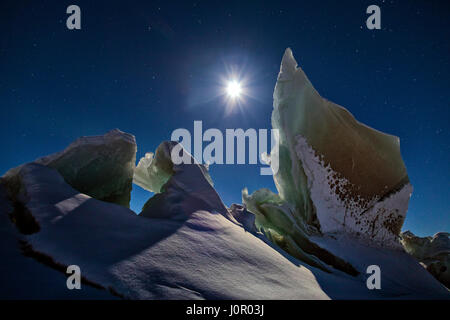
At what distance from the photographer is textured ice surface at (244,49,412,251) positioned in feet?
18.9

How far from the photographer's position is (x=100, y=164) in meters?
4.53

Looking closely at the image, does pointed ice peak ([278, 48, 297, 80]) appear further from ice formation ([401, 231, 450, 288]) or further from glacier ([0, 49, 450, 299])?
ice formation ([401, 231, 450, 288])

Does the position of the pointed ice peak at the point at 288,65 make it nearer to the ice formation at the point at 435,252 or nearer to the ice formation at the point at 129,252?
the ice formation at the point at 129,252

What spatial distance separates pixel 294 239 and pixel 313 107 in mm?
4118

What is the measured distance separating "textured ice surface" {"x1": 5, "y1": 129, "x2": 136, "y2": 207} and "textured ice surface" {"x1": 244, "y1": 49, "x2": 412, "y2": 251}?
451 centimetres

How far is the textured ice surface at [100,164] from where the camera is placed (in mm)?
3963

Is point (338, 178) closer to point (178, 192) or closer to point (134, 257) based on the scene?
point (178, 192)

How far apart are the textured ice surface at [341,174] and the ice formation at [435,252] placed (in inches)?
176

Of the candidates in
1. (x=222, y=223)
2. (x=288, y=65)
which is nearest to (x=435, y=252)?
(x=288, y=65)

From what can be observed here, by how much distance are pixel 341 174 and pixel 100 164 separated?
6642 millimetres

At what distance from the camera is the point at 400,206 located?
6.15m

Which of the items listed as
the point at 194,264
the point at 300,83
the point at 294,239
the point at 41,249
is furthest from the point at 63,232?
the point at 300,83

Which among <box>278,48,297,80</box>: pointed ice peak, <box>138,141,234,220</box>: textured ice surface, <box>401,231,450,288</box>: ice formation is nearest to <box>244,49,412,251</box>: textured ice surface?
<box>278,48,297,80</box>: pointed ice peak

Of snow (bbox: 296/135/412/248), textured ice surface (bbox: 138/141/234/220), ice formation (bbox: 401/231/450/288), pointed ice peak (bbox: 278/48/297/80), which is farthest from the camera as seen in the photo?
ice formation (bbox: 401/231/450/288)
